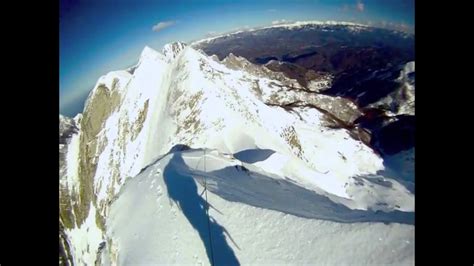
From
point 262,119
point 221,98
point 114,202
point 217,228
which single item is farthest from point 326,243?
point 221,98

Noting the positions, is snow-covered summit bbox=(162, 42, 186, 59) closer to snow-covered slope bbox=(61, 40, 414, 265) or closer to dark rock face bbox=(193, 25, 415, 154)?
snow-covered slope bbox=(61, 40, 414, 265)

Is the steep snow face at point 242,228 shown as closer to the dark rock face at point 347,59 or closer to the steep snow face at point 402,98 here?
the dark rock face at point 347,59

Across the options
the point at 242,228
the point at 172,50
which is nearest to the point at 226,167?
the point at 242,228

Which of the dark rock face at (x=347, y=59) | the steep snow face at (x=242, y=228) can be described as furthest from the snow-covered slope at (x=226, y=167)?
the dark rock face at (x=347, y=59)

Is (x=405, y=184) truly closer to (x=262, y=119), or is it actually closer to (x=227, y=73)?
(x=262, y=119)

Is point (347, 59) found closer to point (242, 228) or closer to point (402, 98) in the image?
point (402, 98)
